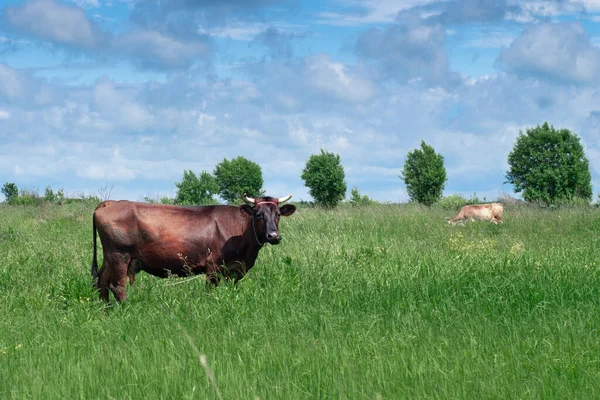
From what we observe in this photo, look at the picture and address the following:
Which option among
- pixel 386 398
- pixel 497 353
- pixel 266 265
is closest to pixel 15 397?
pixel 386 398

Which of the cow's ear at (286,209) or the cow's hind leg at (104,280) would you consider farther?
the cow's ear at (286,209)

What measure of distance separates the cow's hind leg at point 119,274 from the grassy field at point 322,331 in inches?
11.9

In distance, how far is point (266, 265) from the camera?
1087cm

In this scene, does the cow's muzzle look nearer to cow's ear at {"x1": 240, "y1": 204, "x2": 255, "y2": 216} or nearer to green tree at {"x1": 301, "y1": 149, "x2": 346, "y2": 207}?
cow's ear at {"x1": 240, "y1": 204, "x2": 255, "y2": 216}

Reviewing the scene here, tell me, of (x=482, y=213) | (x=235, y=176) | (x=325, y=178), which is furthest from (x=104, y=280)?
(x=235, y=176)

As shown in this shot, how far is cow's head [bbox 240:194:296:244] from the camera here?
30.9 ft

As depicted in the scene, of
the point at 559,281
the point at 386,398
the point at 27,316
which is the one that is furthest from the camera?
the point at 559,281

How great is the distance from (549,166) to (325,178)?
62.4 feet

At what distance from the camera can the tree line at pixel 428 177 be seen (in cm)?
4662

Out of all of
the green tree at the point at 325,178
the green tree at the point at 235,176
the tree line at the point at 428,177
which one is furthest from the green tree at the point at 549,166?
the green tree at the point at 235,176

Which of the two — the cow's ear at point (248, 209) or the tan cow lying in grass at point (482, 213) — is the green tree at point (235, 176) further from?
the cow's ear at point (248, 209)

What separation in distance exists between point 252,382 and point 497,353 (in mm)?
2175

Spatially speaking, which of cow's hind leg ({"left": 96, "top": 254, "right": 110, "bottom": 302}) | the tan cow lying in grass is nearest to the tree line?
the tan cow lying in grass

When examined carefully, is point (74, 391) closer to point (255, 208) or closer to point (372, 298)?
point (372, 298)
